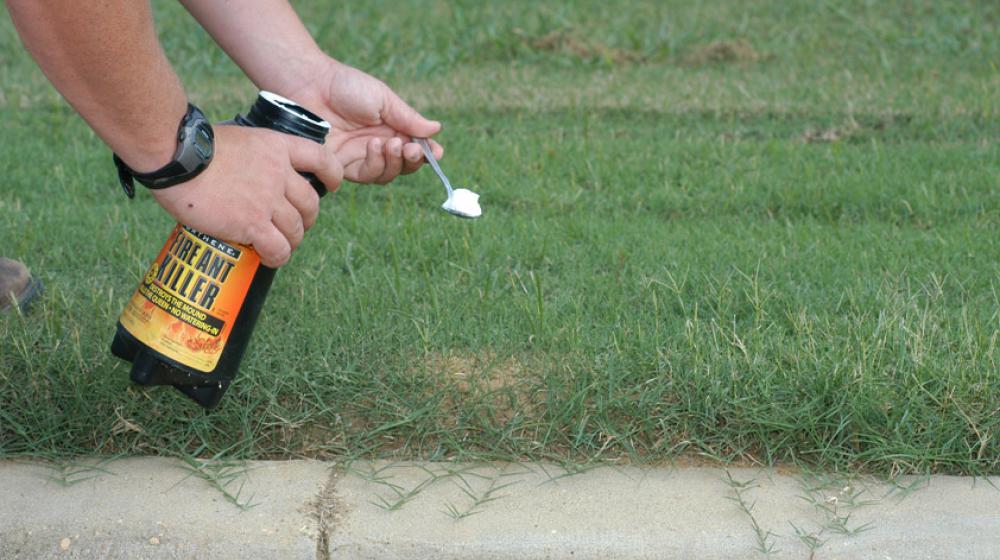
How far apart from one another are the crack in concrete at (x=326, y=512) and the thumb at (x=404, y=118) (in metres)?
0.85

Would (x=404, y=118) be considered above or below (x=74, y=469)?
above

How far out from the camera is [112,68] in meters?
2.07

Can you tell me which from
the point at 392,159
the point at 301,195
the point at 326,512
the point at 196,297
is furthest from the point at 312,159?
the point at 326,512

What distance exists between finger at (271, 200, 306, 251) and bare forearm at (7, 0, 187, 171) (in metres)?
0.23

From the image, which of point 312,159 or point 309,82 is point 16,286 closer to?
point 309,82

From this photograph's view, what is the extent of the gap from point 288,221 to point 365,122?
70 centimetres

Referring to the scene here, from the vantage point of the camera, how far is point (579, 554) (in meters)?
2.50

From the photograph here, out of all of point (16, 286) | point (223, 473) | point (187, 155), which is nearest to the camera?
point (187, 155)

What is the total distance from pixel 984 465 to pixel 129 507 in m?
1.91

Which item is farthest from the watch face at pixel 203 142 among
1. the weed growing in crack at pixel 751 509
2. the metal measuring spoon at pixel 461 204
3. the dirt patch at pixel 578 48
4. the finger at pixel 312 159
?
the dirt patch at pixel 578 48

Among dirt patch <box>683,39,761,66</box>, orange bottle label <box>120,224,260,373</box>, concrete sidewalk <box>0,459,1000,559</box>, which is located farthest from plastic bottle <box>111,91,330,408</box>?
dirt patch <box>683,39,761,66</box>

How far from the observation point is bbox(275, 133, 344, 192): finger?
2328 mm

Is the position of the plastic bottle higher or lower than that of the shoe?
higher

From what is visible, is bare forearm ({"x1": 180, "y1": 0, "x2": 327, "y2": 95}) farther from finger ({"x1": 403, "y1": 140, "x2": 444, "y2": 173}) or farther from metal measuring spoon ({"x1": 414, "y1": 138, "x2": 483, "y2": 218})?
metal measuring spoon ({"x1": 414, "y1": 138, "x2": 483, "y2": 218})
